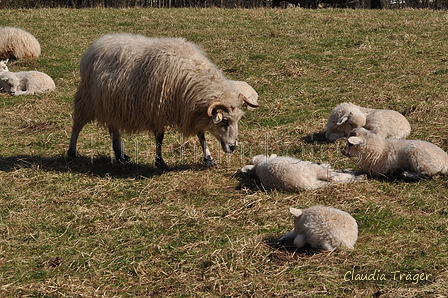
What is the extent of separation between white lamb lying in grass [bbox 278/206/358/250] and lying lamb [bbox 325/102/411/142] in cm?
320

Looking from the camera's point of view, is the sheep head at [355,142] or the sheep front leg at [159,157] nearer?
the sheep head at [355,142]

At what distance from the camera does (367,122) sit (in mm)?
8055

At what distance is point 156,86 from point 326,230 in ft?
11.1

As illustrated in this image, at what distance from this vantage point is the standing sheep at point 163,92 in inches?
283

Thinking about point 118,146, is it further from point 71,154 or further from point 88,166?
point 71,154

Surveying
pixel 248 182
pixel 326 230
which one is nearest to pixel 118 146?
pixel 248 182

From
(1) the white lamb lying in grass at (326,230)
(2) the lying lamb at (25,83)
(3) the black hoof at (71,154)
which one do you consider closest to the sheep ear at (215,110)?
(3) the black hoof at (71,154)

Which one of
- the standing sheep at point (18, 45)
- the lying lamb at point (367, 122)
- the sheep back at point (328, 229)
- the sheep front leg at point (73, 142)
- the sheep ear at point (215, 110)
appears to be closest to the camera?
the sheep back at point (328, 229)

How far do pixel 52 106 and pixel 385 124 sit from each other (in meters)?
6.44

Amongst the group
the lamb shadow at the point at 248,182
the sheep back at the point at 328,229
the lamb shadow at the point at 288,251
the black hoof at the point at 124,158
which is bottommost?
the black hoof at the point at 124,158

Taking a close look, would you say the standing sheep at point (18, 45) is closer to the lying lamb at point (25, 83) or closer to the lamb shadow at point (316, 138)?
the lying lamb at point (25, 83)

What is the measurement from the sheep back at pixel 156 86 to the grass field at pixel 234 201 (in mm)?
737

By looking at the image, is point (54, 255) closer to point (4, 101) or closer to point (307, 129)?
point (307, 129)

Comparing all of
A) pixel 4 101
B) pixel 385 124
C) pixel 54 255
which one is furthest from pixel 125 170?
pixel 4 101
